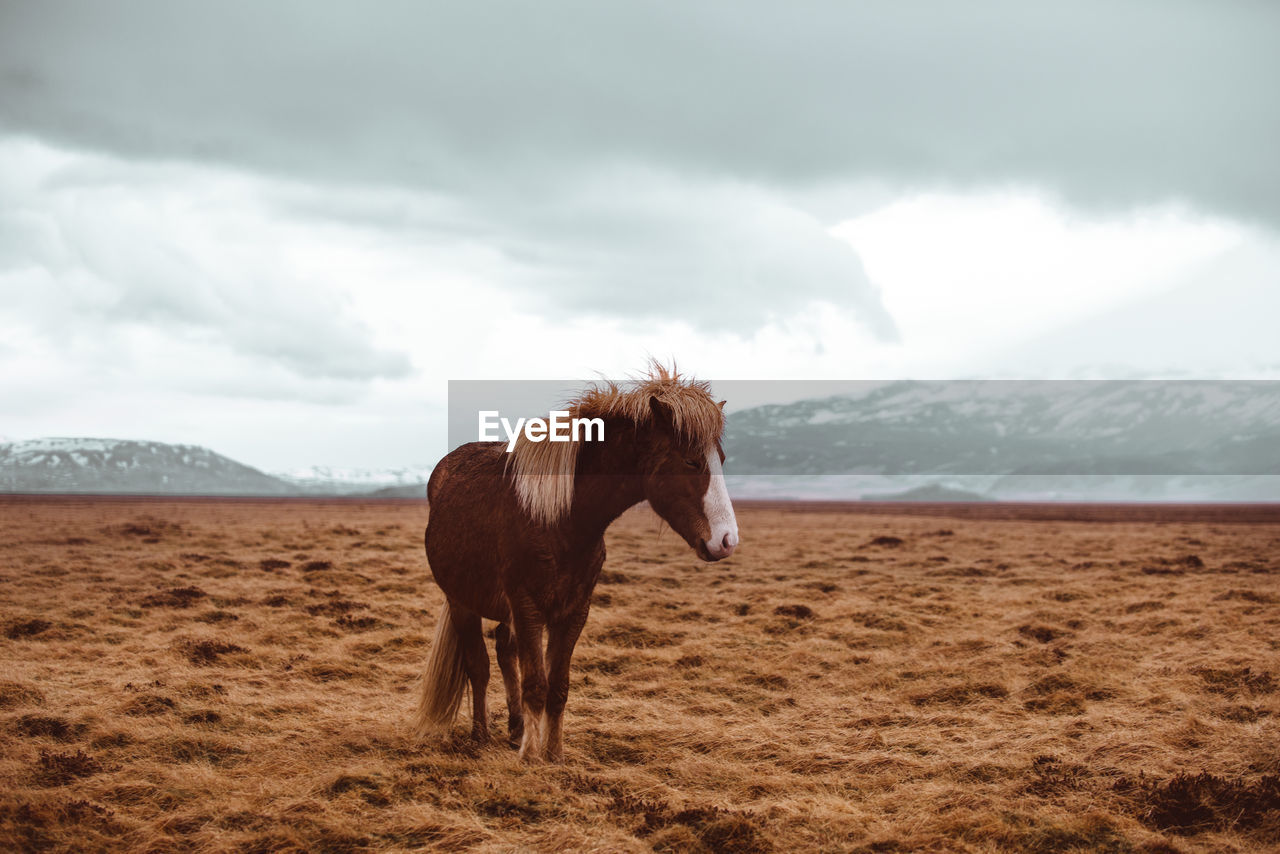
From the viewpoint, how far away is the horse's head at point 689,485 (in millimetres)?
5328

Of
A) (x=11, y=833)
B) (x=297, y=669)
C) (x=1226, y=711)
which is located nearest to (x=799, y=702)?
(x=1226, y=711)

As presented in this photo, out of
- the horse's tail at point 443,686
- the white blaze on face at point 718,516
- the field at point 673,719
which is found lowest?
the field at point 673,719

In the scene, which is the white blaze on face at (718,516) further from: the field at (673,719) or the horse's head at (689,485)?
the field at (673,719)

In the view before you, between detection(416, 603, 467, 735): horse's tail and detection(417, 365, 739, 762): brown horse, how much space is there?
1.70 ft

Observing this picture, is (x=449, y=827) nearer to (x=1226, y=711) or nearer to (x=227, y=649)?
(x=227, y=649)

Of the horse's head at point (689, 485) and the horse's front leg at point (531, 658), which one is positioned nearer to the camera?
the horse's head at point (689, 485)

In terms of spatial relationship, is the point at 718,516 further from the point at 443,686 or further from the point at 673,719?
the point at 673,719

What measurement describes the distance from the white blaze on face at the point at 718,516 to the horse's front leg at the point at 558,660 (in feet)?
4.15

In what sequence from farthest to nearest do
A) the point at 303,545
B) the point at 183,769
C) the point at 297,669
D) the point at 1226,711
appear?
the point at 303,545
the point at 297,669
the point at 1226,711
the point at 183,769

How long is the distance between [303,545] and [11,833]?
49.1 ft

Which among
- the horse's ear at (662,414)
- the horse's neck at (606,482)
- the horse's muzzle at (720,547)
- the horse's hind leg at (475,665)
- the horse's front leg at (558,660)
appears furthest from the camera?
the horse's hind leg at (475,665)

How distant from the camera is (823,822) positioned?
5.41m

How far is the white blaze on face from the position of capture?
5266 mm

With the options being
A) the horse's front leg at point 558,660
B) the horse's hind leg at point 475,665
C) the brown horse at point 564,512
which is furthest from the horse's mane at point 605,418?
the horse's hind leg at point 475,665
